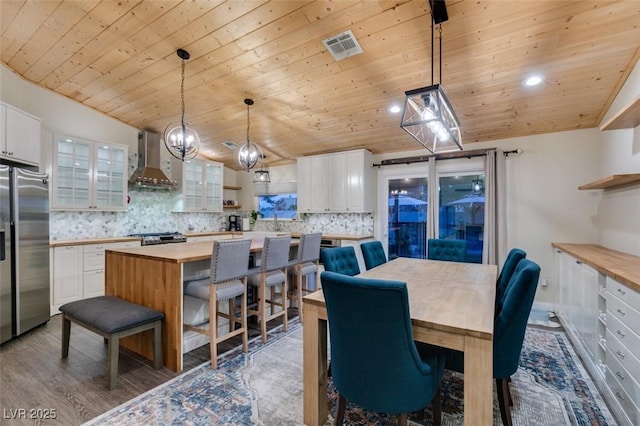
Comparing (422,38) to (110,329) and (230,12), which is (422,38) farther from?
(110,329)

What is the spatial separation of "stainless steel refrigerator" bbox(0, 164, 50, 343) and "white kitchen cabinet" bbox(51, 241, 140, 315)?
0.51m

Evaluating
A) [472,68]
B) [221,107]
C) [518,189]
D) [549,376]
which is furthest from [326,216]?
[549,376]

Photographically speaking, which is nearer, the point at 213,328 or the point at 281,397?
the point at 281,397

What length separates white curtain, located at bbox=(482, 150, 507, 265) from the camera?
4129 mm

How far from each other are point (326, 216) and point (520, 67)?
3822 mm

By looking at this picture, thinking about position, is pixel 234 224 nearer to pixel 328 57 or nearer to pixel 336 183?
pixel 336 183

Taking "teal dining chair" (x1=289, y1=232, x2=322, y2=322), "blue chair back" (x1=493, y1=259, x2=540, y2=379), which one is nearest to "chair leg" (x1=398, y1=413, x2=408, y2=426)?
"blue chair back" (x1=493, y1=259, x2=540, y2=379)

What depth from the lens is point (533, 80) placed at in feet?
9.73

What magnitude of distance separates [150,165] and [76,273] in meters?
2.07

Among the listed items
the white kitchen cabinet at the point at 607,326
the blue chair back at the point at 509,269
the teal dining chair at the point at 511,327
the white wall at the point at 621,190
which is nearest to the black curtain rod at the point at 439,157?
the white wall at the point at 621,190

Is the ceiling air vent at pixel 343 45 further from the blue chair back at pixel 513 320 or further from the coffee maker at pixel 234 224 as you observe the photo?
the coffee maker at pixel 234 224

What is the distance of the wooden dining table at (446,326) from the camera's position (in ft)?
4.28

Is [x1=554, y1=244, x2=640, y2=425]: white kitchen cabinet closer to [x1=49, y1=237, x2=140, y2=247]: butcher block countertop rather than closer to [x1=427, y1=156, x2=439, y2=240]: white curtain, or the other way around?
[x1=427, y1=156, x2=439, y2=240]: white curtain

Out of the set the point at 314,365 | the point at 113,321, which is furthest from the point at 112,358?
the point at 314,365
